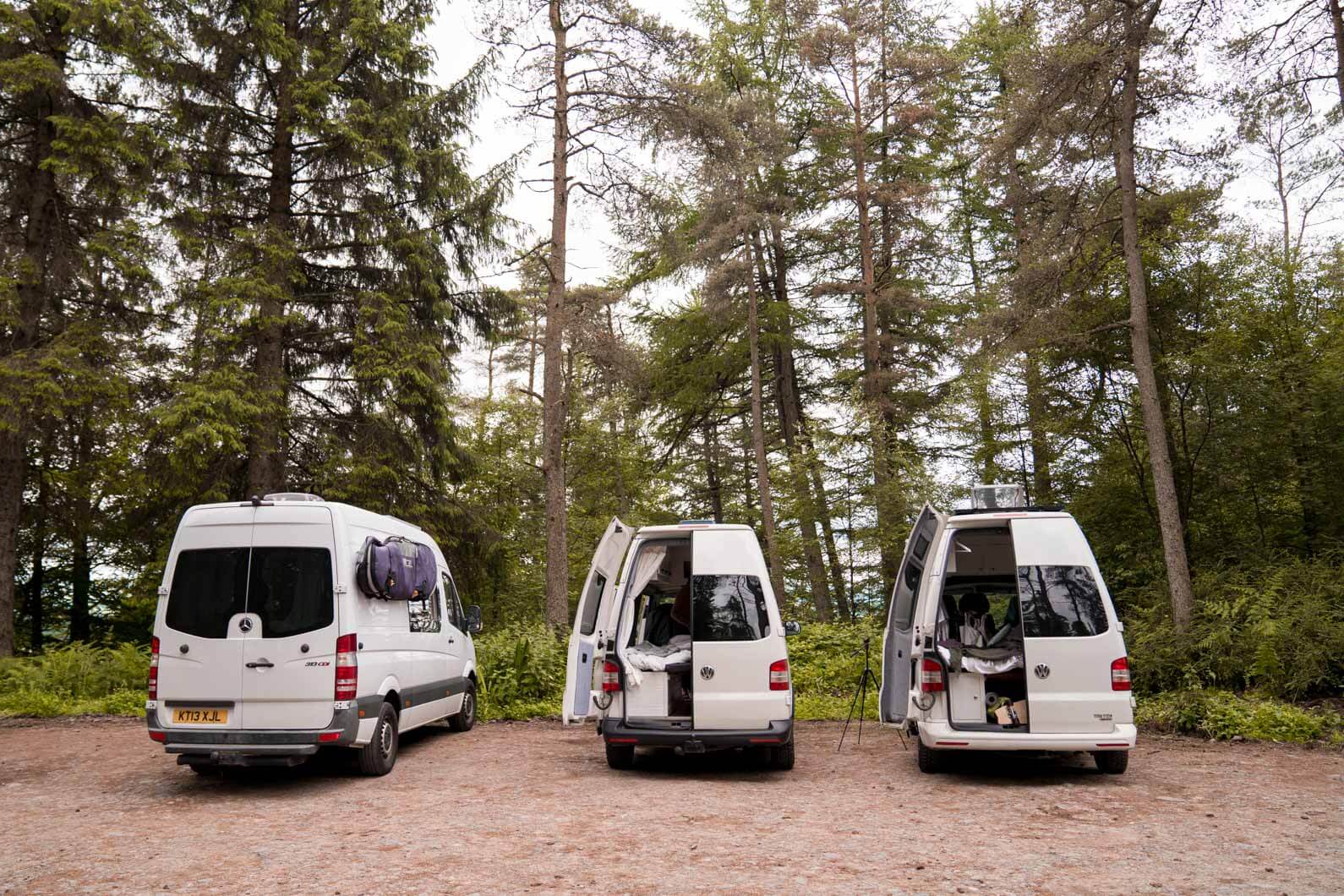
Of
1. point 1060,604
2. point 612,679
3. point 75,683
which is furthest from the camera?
point 75,683

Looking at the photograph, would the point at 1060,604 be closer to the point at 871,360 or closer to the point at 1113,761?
the point at 1113,761

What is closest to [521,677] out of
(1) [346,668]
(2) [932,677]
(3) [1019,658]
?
(1) [346,668]

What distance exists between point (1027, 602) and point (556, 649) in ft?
25.0

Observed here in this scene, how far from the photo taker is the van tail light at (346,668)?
741 cm

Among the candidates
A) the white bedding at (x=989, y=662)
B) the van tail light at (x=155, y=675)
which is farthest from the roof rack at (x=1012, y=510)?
the van tail light at (x=155, y=675)

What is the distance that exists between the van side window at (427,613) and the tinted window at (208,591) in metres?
1.76

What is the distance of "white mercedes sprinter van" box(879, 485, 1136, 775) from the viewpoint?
714cm

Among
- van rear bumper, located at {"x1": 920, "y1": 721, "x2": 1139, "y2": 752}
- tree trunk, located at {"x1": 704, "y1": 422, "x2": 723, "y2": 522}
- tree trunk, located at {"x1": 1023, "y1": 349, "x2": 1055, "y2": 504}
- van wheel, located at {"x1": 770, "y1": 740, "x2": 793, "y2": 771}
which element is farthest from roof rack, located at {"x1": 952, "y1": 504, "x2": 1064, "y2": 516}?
tree trunk, located at {"x1": 704, "y1": 422, "x2": 723, "y2": 522}

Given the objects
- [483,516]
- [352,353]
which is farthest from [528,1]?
[483,516]

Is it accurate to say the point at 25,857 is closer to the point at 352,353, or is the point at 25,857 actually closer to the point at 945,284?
the point at 352,353

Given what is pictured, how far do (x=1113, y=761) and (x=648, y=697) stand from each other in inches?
157

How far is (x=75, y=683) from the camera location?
13.5 metres

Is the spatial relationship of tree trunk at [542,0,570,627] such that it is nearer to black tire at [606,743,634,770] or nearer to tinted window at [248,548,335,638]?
black tire at [606,743,634,770]

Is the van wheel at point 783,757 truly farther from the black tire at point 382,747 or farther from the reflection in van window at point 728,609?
the black tire at point 382,747
